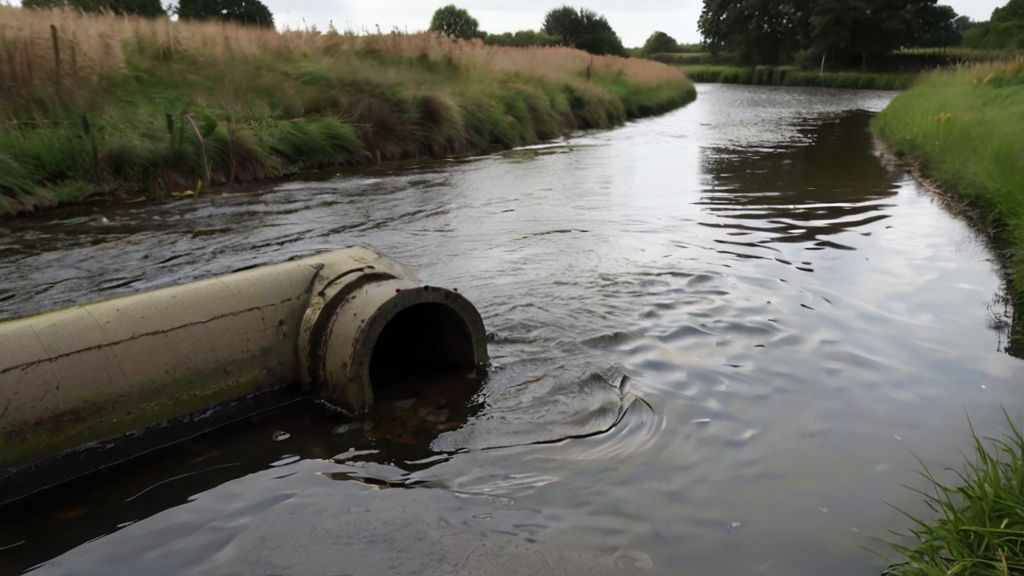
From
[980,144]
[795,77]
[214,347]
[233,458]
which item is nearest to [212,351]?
[214,347]

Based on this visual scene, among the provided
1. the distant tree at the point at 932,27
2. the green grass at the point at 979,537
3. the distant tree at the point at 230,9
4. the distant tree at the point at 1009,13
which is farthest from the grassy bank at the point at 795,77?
the green grass at the point at 979,537

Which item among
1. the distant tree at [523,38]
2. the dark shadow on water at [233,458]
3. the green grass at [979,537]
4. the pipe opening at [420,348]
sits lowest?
the dark shadow on water at [233,458]

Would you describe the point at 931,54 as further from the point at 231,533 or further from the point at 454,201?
the point at 231,533

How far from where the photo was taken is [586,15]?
50000 millimetres

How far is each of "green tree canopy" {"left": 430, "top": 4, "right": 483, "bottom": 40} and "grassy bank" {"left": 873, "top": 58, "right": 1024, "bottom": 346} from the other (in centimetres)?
2728

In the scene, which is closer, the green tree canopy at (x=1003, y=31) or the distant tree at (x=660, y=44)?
the green tree canopy at (x=1003, y=31)

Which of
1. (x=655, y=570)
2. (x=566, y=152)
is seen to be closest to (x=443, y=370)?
(x=655, y=570)

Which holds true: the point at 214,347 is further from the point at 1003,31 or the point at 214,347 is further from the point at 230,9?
the point at 1003,31

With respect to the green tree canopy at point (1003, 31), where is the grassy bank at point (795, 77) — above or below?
below

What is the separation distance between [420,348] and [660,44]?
90579 mm

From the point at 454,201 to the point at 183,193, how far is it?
3.15 meters

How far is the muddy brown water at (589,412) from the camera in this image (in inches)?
113

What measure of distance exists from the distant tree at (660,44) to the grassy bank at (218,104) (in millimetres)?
74771

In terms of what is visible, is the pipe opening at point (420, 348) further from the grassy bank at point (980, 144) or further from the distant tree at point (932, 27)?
the distant tree at point (932, 27)
